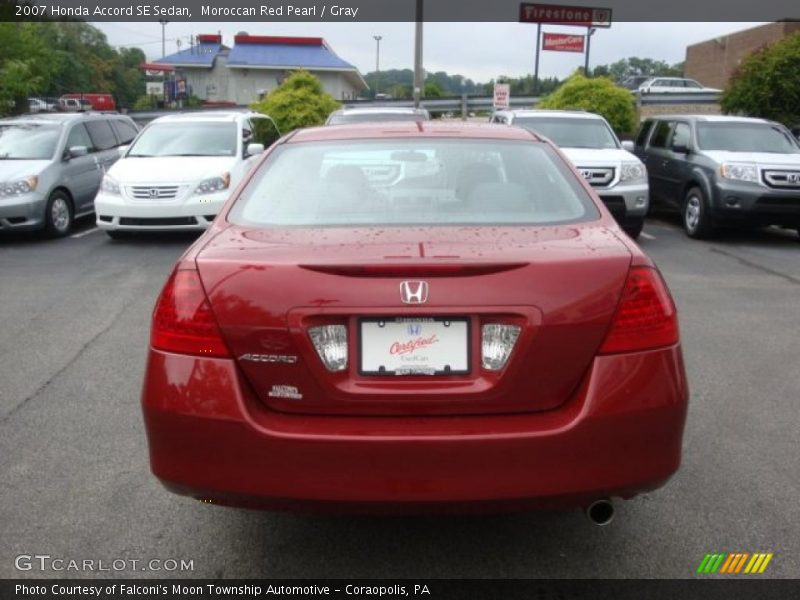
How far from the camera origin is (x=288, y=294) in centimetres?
255

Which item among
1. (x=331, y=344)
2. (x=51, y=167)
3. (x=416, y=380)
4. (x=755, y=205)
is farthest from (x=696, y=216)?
(x=331, y=344)

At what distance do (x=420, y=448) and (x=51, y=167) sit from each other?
33.4 ft

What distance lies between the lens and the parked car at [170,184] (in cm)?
1035

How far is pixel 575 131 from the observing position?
39.4 feet

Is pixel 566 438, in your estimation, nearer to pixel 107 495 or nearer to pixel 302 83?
pixel 107 495

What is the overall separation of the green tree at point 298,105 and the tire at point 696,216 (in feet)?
36.2

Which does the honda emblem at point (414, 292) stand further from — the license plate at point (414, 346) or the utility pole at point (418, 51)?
the utility pole at point (418, 51)

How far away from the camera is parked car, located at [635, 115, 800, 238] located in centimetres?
1059

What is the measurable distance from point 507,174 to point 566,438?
138 centimetres

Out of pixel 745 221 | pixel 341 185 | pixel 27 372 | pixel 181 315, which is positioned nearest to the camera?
pixel 181 315

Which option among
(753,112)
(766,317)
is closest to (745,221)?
(766,317)

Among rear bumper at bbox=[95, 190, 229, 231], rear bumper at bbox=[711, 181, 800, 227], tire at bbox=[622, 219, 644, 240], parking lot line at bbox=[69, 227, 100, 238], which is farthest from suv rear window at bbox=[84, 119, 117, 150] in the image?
rear bumper at bbox=[711, 181, 800, 227]

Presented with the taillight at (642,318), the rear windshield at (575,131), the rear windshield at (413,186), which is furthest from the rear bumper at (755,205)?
the taillight at (642,318)

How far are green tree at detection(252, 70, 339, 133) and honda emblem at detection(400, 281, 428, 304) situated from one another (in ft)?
60.5
